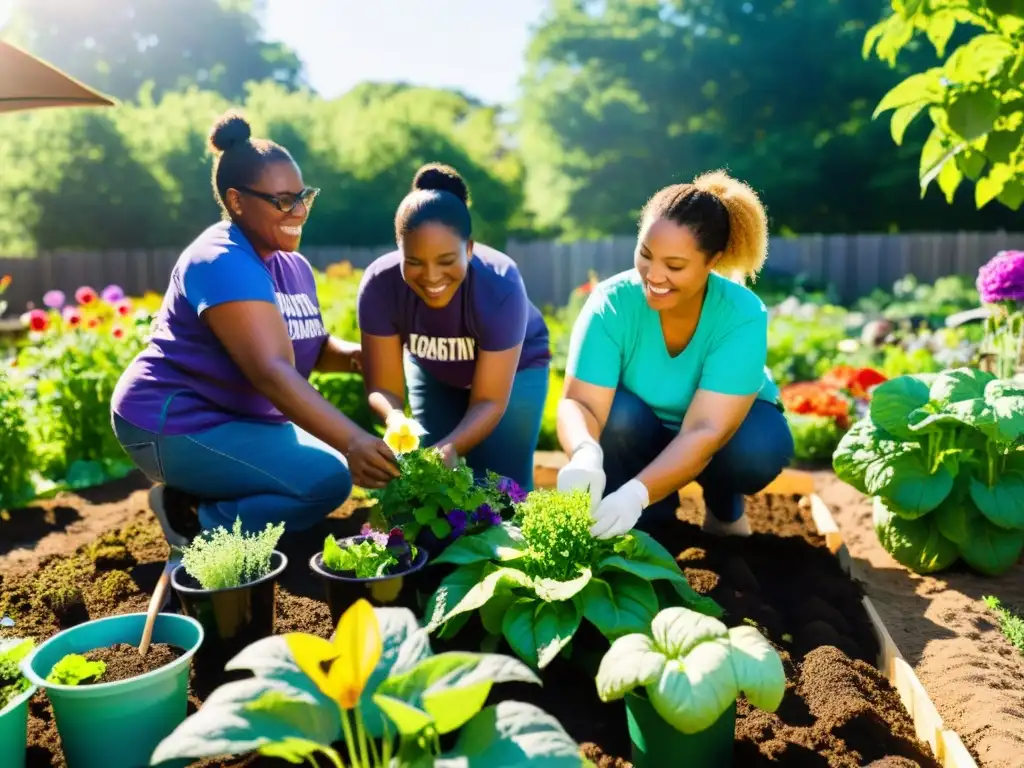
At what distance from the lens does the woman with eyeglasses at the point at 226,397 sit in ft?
8.94

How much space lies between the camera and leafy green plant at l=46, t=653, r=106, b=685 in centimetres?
160

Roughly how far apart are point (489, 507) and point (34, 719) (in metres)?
1.16

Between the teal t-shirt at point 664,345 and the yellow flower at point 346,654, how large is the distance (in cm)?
150

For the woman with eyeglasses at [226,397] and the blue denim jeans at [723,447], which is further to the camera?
the blue denim jeans at [723,447]

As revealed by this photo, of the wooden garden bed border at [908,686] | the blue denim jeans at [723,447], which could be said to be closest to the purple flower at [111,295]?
the blue denim jeans at [723,447]

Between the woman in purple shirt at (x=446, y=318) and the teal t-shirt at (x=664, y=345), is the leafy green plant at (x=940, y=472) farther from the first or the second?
the woman in purple shirt at (x=446, y=318)

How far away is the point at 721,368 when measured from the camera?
2578mm

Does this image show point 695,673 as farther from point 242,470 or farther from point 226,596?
point 242,470

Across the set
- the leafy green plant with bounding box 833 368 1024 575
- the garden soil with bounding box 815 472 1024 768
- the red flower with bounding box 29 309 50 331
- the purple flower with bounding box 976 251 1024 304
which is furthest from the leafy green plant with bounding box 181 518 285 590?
the red flower with bounding box 29 309 50 331

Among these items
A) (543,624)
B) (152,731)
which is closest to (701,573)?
(543,624)

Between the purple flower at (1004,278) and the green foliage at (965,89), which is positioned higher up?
the green foliage at (965,89)

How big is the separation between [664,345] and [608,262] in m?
14.0

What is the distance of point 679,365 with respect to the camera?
2.74 m

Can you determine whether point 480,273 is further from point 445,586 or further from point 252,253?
point 445,586
